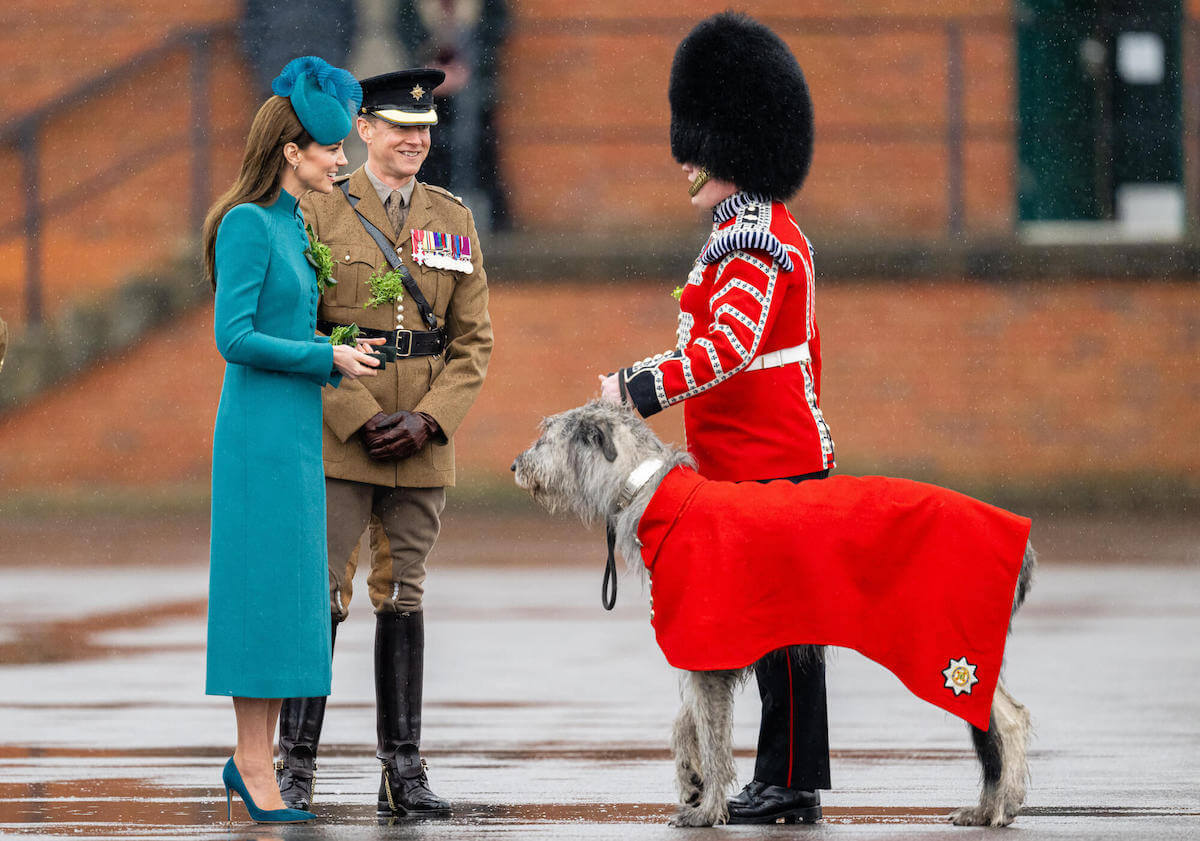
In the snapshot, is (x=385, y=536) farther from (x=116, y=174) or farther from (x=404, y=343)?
(x=116, y=174)

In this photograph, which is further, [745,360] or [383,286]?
[383,286]

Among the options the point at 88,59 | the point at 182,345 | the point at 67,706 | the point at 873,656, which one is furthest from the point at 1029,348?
the point at 873,656

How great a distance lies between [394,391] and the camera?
703cm

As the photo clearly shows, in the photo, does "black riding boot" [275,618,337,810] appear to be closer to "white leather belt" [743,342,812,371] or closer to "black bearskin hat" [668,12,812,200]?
"white leather belt" [743,342,812,371]

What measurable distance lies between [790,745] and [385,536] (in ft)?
5.26

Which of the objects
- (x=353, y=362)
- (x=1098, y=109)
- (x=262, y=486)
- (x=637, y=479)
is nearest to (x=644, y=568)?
(x=637, y=479)

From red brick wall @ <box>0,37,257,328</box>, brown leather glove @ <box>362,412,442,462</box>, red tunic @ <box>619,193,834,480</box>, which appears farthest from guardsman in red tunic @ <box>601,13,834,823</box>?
red brick wall @ <box>0,37,257,328</box>

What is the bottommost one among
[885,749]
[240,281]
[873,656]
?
[885,749]

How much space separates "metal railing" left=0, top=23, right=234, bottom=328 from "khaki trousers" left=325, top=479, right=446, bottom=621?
13.3 m

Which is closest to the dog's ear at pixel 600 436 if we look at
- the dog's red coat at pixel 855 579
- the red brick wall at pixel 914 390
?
the dog's red coat at pixel 855 579

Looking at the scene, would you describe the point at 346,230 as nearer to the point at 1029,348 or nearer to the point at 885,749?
the point at 885,749

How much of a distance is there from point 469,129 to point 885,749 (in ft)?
43.4

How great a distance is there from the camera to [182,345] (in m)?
18.9

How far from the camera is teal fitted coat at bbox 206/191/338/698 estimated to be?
20.4ft
